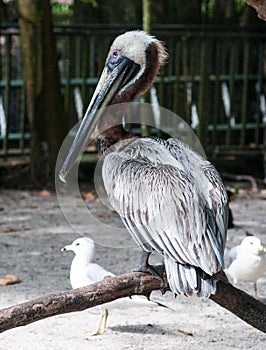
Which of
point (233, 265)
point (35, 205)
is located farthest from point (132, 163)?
point (35, 205)

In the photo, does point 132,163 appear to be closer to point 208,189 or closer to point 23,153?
point 208,189

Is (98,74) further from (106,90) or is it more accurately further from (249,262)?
(106,90)

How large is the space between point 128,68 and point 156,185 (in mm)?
887

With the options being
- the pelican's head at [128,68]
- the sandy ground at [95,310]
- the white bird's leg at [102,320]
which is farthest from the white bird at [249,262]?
the pelican's head at [128,68]

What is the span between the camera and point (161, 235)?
4062mm

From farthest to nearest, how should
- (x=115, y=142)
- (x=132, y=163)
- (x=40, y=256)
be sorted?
(x=40, y=256)
(x=115, y=142)
(x=132, y=163)

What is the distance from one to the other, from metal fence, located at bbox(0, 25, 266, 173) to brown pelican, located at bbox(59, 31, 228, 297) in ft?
18.3

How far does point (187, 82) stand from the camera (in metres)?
10.8

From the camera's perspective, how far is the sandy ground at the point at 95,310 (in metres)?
4.89

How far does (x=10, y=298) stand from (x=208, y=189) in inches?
83.7

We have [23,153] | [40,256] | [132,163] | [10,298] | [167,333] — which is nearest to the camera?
[132,163]

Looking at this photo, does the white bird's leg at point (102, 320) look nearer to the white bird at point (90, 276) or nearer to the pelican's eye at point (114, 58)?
the white bird at point (90, 276)

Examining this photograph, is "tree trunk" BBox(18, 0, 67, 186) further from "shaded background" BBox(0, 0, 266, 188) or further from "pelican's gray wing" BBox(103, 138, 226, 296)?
"pelican's gray wing" BBox(103, 138, 226, 296)

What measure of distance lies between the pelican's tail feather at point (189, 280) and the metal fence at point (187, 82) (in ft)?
21.3
